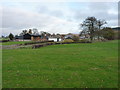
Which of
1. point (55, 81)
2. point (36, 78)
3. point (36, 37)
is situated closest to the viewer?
point (55, 81)

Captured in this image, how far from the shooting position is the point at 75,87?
5.17 m

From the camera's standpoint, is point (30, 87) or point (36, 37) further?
point (36, 37)

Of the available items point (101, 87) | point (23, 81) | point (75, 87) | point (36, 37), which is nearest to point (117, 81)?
point (101, 87)

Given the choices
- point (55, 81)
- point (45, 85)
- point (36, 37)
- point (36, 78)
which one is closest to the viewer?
point (45, 85)

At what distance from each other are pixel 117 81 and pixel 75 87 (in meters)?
1.99

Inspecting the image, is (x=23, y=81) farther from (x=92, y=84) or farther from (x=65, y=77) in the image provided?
(x=92, y=84)

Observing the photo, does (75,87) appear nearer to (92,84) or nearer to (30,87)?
(92,84)

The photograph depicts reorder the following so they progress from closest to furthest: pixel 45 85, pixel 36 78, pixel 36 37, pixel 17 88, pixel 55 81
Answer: pixel 17 88 < pixel 45 85 < pixel 55 81 < pixel 36 78 < pixel 36 37

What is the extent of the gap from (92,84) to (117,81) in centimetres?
123

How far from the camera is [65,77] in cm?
639

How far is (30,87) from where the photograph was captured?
5.19m

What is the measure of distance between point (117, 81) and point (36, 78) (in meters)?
3.48

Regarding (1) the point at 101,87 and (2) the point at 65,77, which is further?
(2) the point at 65,77

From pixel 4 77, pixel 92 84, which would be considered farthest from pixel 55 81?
pixel 4 77
